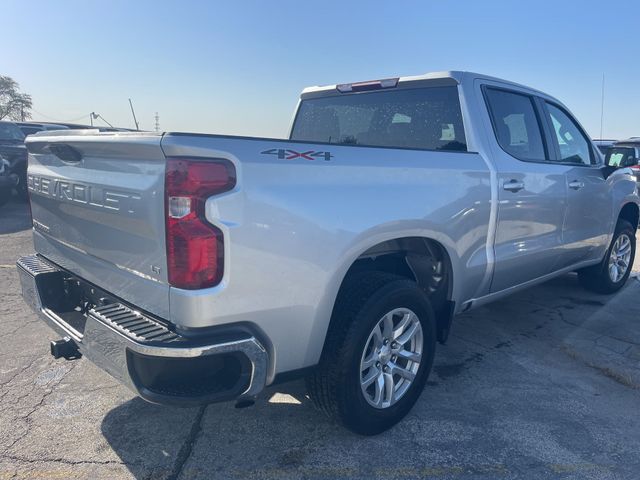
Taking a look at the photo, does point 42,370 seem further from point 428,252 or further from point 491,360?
point 491,360

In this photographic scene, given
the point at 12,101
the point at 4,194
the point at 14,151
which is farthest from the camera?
the point at 12,101

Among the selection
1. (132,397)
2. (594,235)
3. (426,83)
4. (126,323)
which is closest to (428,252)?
(426,83)

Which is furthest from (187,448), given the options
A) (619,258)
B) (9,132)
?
(9,132)

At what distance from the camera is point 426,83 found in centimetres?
365

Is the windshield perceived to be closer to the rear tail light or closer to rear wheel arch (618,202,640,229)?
the rear tail light

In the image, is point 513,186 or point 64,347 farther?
point 513,186

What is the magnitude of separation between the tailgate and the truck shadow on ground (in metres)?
0.90

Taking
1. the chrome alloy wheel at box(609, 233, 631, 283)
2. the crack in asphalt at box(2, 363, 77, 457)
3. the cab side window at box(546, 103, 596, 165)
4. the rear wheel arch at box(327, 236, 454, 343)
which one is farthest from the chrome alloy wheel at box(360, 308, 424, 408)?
the chrome alloy wheel at box(609, 233, 631, 283)

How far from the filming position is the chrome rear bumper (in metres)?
2.11

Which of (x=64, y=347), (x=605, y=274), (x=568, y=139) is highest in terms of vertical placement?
(x=568, y=139)

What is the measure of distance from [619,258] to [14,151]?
11.7 meters

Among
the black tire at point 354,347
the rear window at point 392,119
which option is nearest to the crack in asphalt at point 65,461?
the black tire at point 354,347

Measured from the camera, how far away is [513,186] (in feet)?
11.8

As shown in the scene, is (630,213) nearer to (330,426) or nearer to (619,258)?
(619,258)
